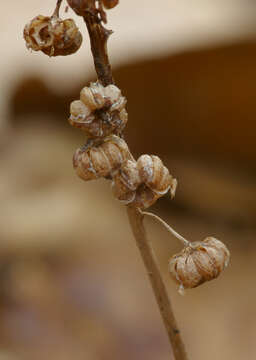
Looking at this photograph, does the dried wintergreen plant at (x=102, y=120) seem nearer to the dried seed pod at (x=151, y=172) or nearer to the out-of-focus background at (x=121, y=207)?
the dried seed pod at (x=151, y=172)

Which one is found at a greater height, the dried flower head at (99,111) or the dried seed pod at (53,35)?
the dried seed pod at (53,35)

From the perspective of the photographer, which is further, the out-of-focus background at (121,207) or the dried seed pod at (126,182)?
the out-of-focus background at (121,207)

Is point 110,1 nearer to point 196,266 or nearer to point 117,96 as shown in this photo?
point 117,96

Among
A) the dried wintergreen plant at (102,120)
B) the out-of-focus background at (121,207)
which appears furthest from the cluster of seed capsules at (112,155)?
the out-of-focus background at (121,207)

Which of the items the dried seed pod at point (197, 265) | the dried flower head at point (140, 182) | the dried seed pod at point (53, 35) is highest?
the dried seed pod at point (53, 35)

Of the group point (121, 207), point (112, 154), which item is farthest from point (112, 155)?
point (121, 207)

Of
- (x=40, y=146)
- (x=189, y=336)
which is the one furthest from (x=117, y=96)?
(x=40, y=146)

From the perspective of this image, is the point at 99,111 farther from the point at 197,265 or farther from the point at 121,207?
the point at 121,207
